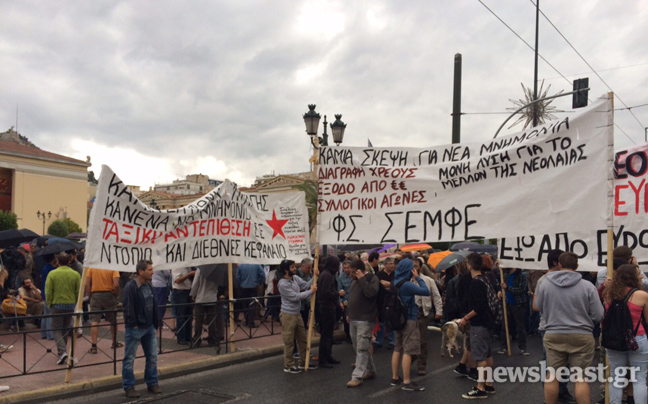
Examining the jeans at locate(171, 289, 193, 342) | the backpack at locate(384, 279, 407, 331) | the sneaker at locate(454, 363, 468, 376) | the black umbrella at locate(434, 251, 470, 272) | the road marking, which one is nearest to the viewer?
the road marking

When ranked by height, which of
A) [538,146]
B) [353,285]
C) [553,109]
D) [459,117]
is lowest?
[353,285]

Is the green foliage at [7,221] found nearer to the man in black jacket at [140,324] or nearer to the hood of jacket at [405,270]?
the man in black jacket at [140,324]

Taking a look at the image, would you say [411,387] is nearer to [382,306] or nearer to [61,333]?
[382,306]

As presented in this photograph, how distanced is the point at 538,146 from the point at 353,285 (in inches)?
123

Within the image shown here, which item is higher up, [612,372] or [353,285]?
→ [353,285]

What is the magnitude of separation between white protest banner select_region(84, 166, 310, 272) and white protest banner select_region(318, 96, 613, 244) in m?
1.91

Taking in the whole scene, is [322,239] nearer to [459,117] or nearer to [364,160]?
[364,160]

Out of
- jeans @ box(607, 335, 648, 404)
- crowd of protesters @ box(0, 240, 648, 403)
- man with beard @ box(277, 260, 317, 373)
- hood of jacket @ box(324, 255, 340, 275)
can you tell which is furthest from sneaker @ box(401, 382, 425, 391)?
jeans @ box(607, 335, 648, 404)

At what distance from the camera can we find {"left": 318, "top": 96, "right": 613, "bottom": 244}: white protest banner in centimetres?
627

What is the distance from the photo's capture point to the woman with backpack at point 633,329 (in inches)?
212

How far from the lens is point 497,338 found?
462 inches

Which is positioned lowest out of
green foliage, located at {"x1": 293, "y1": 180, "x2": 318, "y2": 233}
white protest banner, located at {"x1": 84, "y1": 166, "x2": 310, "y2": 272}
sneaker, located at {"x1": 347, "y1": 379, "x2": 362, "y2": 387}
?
sneaker, located at {"x1": 347, "y1": 379, "x2": 362, "y2": 387}

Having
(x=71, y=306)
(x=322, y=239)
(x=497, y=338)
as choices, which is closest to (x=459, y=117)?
(x=497, y=338)

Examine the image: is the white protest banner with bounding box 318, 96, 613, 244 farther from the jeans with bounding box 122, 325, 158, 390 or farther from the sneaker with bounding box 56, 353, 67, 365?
the sneaker with bounding box 56, 353, 67, 365
